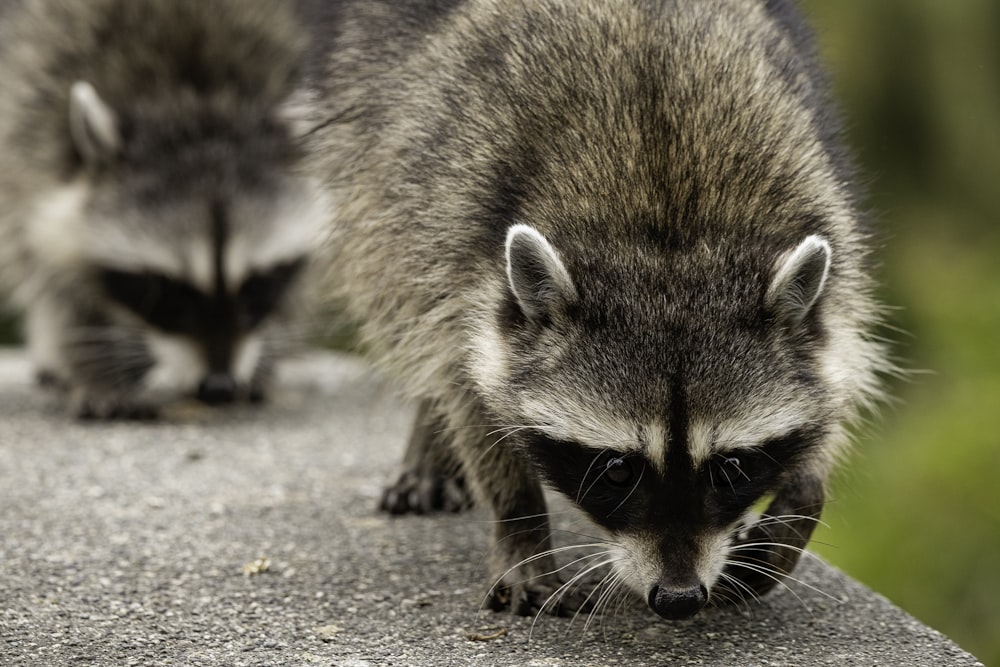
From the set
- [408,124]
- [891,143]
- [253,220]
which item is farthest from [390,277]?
[891,143]

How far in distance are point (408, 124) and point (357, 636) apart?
1684 millimetres

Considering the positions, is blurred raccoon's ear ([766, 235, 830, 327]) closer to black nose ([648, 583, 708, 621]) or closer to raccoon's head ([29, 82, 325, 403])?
black nose ([648, 583, 708, 621])

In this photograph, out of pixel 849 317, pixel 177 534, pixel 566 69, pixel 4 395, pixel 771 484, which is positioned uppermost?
pixel 566 69

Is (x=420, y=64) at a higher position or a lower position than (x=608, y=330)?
higher

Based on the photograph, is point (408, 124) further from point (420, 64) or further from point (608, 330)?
point (608, 330)

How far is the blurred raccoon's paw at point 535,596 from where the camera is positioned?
4.08m

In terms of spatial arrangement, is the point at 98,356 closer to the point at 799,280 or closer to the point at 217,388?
the point at 217,388

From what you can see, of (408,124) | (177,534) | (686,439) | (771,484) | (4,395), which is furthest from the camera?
(4,395)

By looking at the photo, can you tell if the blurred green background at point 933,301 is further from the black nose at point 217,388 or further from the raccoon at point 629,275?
the black nose at point 217,388

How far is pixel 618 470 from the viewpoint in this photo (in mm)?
3615

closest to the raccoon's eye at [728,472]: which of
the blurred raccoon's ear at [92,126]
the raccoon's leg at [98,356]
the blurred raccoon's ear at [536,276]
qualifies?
the blurred raccoon's ear at [536,276]

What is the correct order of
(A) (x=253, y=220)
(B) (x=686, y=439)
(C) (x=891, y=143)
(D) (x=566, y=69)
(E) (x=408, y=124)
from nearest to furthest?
(B) (x=686, y=439), (D) (x=566, y=69), (E) (x=408, y=124), (A) (x=253, y=220), (C) (x=891, y=143)

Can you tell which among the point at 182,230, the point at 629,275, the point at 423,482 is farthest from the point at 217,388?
the point at 629,275

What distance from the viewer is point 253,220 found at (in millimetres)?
7203
